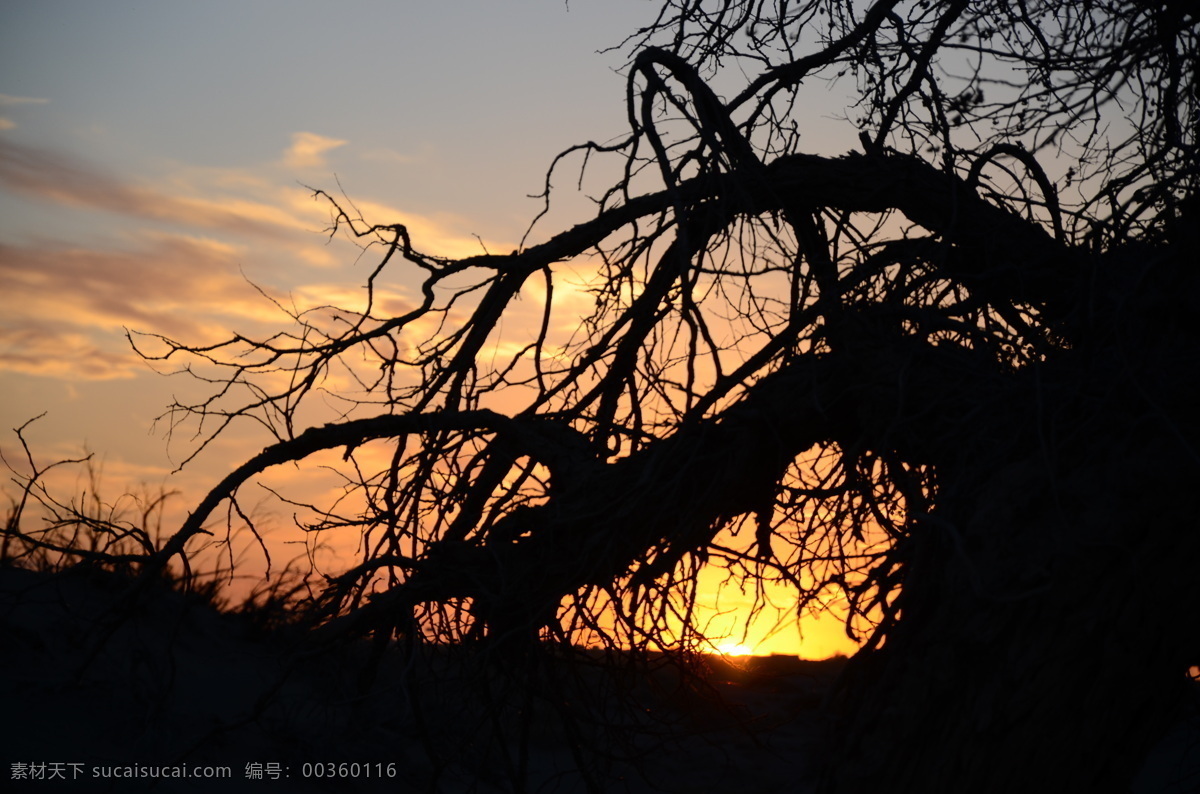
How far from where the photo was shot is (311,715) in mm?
7848

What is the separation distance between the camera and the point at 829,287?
4.08 m

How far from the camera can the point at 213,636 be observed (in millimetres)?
10023

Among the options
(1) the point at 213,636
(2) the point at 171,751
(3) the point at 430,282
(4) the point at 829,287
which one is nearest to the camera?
(4) the point at 829,287

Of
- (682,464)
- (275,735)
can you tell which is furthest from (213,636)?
(682,464)

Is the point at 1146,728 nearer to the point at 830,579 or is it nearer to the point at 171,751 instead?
the point at 830,579

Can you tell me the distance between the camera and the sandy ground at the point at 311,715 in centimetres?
443

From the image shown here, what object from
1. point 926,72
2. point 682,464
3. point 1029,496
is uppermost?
point 926,72

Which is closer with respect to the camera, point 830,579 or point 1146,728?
point 1146,728

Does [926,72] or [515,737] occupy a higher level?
[926,72]

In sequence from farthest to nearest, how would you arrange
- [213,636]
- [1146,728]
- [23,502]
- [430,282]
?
[213,636] → [430,282] → [23,502] → [1146,728]

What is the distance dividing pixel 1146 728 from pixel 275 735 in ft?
20.1

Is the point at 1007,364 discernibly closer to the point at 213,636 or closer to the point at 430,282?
the point at 430,282

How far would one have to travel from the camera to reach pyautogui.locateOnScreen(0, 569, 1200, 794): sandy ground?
4430mm

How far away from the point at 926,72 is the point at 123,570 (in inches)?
183
